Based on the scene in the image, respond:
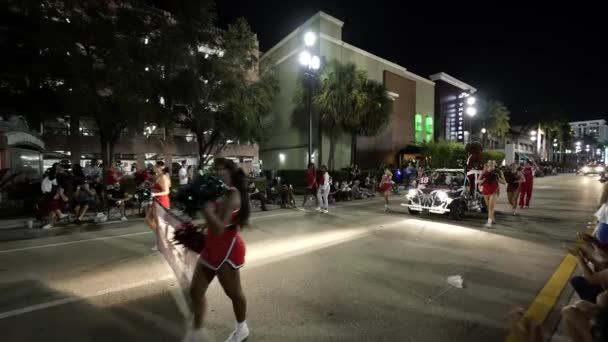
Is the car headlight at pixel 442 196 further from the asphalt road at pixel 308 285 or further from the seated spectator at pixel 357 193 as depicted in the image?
the seated spectator at pixel 357 193

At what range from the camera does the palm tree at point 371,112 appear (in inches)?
930

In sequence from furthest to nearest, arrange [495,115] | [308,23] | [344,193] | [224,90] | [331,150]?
[495,115], [308,23], [331,150], [224,90], [344,193]

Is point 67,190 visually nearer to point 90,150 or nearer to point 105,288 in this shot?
point 105,288

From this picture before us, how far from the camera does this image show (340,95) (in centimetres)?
2261

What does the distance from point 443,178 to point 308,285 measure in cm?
845

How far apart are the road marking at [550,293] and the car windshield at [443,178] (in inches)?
213

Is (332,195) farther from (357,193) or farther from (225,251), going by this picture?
(225,251)

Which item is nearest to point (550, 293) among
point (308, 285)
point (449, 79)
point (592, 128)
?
point (308, 285)

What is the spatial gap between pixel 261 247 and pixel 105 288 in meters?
2.95

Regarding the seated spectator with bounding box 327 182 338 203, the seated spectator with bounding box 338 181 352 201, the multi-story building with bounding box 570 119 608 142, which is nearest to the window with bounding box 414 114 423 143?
the seated spectator with bounding box 338 181 352 201

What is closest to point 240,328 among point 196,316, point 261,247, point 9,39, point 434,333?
point 196,316

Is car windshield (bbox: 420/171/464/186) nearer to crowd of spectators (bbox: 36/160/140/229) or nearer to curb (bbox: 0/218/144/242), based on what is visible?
curb (bbox: 0/218/144/242)

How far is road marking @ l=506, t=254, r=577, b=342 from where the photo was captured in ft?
12.3

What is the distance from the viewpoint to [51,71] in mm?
11117
